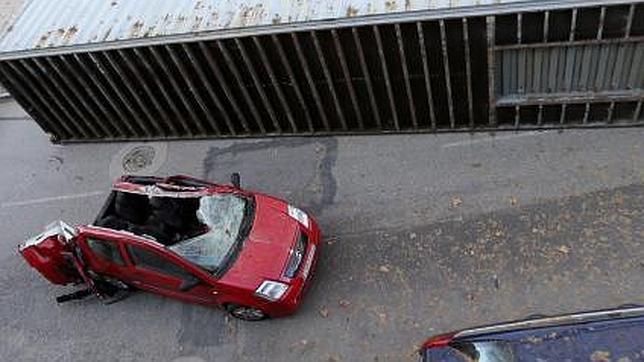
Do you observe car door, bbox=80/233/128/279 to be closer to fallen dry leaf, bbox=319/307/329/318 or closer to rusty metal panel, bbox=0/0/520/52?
fallen dry leaf, bbox=319/307/329/318

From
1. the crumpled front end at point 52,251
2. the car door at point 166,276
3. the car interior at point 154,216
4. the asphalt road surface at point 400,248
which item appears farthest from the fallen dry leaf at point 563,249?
the crumpled front end at point 52,251

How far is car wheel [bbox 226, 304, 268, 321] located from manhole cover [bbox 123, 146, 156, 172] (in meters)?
3.82

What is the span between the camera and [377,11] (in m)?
9.53

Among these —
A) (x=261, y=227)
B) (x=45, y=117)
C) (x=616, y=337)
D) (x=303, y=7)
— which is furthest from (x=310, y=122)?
(x=616, y=337)

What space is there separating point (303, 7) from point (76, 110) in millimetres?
4591

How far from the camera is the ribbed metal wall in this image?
9.36 m

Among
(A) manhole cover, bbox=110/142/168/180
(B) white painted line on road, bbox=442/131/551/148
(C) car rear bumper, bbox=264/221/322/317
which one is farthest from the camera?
(A) manhole cover, bbox=110/142/168/180

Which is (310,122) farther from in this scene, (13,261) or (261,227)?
(13,261)

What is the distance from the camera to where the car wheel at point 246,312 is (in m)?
9.02

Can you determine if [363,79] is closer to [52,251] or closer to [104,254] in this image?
[104,254]

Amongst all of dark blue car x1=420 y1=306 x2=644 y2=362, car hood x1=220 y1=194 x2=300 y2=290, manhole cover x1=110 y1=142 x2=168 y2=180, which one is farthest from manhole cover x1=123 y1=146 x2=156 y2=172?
dark blue car x1=420 y1=306 x2=644 y2=362

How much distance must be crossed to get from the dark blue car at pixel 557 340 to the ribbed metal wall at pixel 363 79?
3714mm

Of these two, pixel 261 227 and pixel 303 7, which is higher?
pixel 303 7

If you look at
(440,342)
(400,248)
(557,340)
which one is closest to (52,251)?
(400,248)
